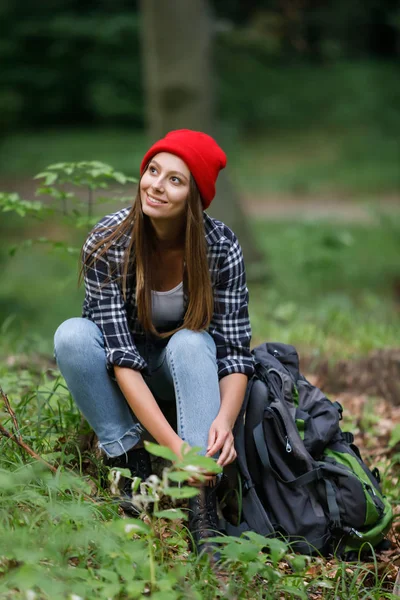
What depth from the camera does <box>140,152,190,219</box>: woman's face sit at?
271 cm

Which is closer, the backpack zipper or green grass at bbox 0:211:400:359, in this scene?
the backpack zipper

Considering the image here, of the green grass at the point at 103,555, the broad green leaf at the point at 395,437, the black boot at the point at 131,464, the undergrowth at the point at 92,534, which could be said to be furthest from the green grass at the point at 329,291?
the green grass at the point at 103,555

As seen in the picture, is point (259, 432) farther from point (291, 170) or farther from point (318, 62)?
point (318, 62)

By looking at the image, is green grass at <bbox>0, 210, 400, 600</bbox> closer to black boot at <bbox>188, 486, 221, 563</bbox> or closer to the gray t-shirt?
black boot at <bbox>188, 486, 221, 563</bbox>

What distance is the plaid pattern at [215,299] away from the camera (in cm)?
273

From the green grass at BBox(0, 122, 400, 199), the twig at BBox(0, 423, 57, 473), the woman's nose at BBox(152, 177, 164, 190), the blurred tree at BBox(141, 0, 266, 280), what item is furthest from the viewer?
the green grass at BBox(0, 122, 400, 199)

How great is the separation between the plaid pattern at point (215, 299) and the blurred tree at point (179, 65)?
5017mm

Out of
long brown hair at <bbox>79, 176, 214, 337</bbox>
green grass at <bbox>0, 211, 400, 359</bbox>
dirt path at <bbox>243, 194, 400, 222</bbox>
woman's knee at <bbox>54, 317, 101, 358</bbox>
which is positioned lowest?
dirt path at <bbox>243, 194, 400, 222</bbox>

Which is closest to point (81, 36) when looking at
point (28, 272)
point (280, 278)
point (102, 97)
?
point (102, 97)

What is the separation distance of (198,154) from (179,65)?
5255 millimetres

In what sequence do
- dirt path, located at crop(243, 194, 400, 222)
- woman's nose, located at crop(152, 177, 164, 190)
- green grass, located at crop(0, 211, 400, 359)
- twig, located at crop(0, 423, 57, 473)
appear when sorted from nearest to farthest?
twig, located at crop(0, 423, 57, 473), woman's nose, located at crop(152, 177, 164, 190), green grass, located at crop(0, 211, 400, 359), dirt path, located at crop(243, 194, 400, 222)

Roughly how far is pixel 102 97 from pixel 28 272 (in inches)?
437

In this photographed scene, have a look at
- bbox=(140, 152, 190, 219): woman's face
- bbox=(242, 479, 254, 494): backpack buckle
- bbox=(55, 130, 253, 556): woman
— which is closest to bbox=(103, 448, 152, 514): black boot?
bbox=(55, 130, 253, 556): woman

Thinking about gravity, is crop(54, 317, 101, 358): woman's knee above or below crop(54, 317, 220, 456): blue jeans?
above
